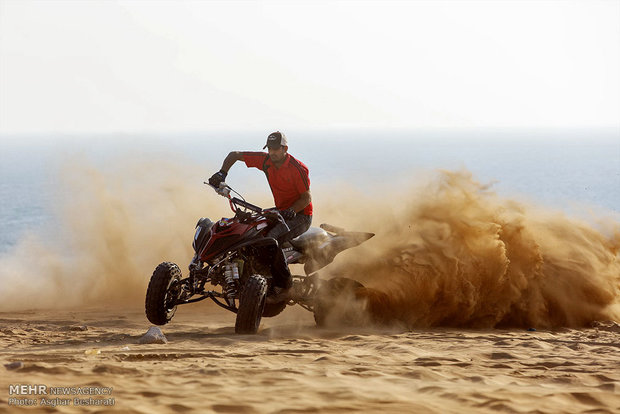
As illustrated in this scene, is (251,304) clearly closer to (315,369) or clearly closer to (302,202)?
(302,202)

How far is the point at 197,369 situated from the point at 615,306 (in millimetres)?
7819

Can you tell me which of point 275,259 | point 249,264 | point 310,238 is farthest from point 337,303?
→ point 249,264

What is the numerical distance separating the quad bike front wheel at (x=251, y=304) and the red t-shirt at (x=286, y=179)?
135cm

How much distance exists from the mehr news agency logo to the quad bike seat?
4.62 m

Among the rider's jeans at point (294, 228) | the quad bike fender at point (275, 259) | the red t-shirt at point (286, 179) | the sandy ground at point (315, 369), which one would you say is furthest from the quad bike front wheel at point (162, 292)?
the red t-shirt at point (286, 179)

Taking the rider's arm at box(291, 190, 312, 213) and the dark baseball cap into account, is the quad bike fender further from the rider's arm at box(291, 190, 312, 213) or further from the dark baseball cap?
the dark baseball cap

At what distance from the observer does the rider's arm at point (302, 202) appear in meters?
10.5

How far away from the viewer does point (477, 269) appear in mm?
12047

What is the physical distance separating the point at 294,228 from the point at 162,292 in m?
1.86

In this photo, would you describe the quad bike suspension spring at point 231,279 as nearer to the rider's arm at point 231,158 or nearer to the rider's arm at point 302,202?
the rider's arm at point 302,202

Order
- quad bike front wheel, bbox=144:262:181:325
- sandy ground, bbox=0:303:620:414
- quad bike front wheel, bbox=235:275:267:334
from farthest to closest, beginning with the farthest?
quad bike front wheel, bbox=144:262:181:325 < quad bike front wheel, bbox=235:275:267:334 < sandy ground, bbox=0:303:620:414

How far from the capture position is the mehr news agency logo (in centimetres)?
617

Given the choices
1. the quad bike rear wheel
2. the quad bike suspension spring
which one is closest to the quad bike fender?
the quad bike suspension spring

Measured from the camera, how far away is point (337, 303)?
11.2 m
